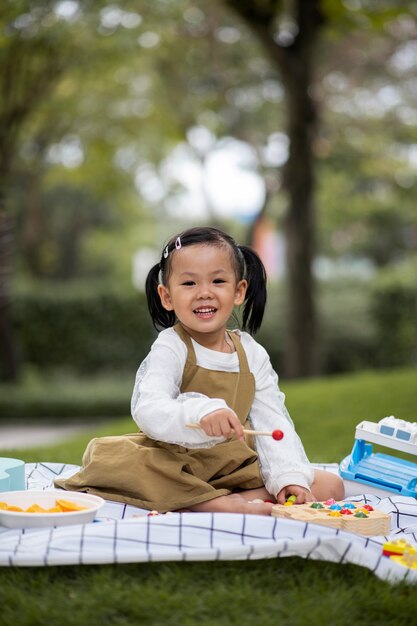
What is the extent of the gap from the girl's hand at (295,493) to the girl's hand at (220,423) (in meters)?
0.49

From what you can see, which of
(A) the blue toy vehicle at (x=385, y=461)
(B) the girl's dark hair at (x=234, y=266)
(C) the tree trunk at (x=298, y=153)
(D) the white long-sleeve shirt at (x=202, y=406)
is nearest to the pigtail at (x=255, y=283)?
(B) the girl's dark hair at (x=234, y=266)

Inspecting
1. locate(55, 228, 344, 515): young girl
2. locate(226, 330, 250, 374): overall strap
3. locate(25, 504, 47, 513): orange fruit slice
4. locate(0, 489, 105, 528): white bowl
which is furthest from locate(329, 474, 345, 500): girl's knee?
locate(25, 504, 47, 513): orange fruit slice

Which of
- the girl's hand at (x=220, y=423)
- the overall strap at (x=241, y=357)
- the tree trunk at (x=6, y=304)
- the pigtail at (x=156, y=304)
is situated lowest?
the tree trunk at (x=6, y=304)

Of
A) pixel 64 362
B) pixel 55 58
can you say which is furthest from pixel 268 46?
pixel 64 362

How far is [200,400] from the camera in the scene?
8.46 ft

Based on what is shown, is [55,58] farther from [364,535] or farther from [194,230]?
[364,535]

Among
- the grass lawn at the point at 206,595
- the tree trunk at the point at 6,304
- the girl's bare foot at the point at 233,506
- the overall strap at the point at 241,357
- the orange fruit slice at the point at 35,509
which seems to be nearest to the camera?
the grass lawn at the point at 206,595

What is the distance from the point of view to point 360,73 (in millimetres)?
13547

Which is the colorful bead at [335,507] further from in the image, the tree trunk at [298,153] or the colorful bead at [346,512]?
the tree trunk at [298,153]

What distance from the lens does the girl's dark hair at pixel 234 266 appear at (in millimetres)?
2918

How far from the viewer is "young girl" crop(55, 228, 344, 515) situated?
277 centimetres

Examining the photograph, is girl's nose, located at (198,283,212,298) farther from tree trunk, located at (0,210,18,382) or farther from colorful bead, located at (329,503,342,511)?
tree trunk, located at (0,210,18,382)

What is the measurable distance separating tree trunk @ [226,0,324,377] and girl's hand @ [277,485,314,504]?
6.60 meters

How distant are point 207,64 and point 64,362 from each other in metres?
4.99
